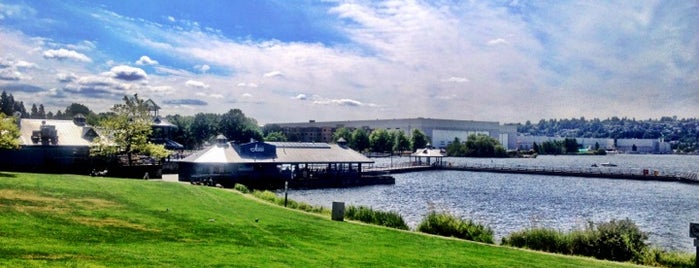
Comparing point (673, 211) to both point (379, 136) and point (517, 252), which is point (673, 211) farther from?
point (379, 136)

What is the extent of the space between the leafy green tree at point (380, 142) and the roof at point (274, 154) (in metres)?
84.2

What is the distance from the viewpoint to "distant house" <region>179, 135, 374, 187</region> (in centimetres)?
5772

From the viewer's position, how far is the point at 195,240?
16328mm

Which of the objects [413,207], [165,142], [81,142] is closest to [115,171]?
[81,142]

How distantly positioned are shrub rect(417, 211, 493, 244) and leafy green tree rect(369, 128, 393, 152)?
136127 mm

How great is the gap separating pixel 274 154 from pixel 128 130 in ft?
60.3

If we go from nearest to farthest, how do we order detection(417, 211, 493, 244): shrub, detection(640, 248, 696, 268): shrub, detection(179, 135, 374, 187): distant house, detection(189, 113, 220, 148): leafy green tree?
detection(640, 248, 696, 268): shrub
detection(417, 211, 493, 244): shrub
detection(179, 135, 374, 187): distant house
detection(189, 113, 220, 148): leafy green tree

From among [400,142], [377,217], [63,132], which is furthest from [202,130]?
[377,217]

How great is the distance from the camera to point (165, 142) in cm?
6925

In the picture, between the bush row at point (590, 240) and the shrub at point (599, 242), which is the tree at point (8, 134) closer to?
the bush row at point (590, 240)

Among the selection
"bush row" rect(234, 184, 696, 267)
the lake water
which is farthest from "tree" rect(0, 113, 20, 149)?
"bush row" rect(234, 184, 696, 267)

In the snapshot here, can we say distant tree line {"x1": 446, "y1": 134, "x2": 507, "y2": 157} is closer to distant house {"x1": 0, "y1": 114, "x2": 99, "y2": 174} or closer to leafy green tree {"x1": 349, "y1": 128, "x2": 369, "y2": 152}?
leafy green tree {"x1": 349, "y1": 128, "x2": 369, "y2": 152}

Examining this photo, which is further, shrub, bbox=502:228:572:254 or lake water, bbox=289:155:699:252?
lake water, bbox=289:155:699:252

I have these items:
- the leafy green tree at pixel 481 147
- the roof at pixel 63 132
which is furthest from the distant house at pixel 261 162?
the leafy green tree at pixel 481 147
